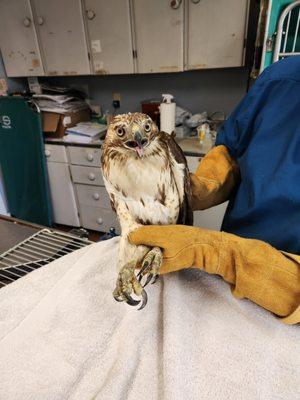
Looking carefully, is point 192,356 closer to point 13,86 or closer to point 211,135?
point 211,135

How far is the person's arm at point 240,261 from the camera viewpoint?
0.62 m

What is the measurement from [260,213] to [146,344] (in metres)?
0.50

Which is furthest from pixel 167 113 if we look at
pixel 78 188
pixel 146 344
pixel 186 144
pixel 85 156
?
pixel 146 344

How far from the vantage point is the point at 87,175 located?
261cm

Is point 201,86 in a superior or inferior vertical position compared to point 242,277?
superior

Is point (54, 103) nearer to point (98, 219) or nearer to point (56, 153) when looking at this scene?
point (56, 153)

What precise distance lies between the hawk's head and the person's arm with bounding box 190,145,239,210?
0.29 metres

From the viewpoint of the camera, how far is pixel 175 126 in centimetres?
249

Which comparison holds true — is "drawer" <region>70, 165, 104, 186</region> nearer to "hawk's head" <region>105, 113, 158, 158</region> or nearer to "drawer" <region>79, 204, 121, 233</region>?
"drawer" <region>79, 204, 121, 233</region>

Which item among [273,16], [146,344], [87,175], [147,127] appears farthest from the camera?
[87,175]

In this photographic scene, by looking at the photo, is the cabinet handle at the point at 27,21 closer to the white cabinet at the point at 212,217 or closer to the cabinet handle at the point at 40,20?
the cabinet handle at the point at 40,20

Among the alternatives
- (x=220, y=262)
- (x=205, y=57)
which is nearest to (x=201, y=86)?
(x=205, y=57)

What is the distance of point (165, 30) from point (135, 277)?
81.6 inches

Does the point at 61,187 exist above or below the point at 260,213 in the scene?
below
